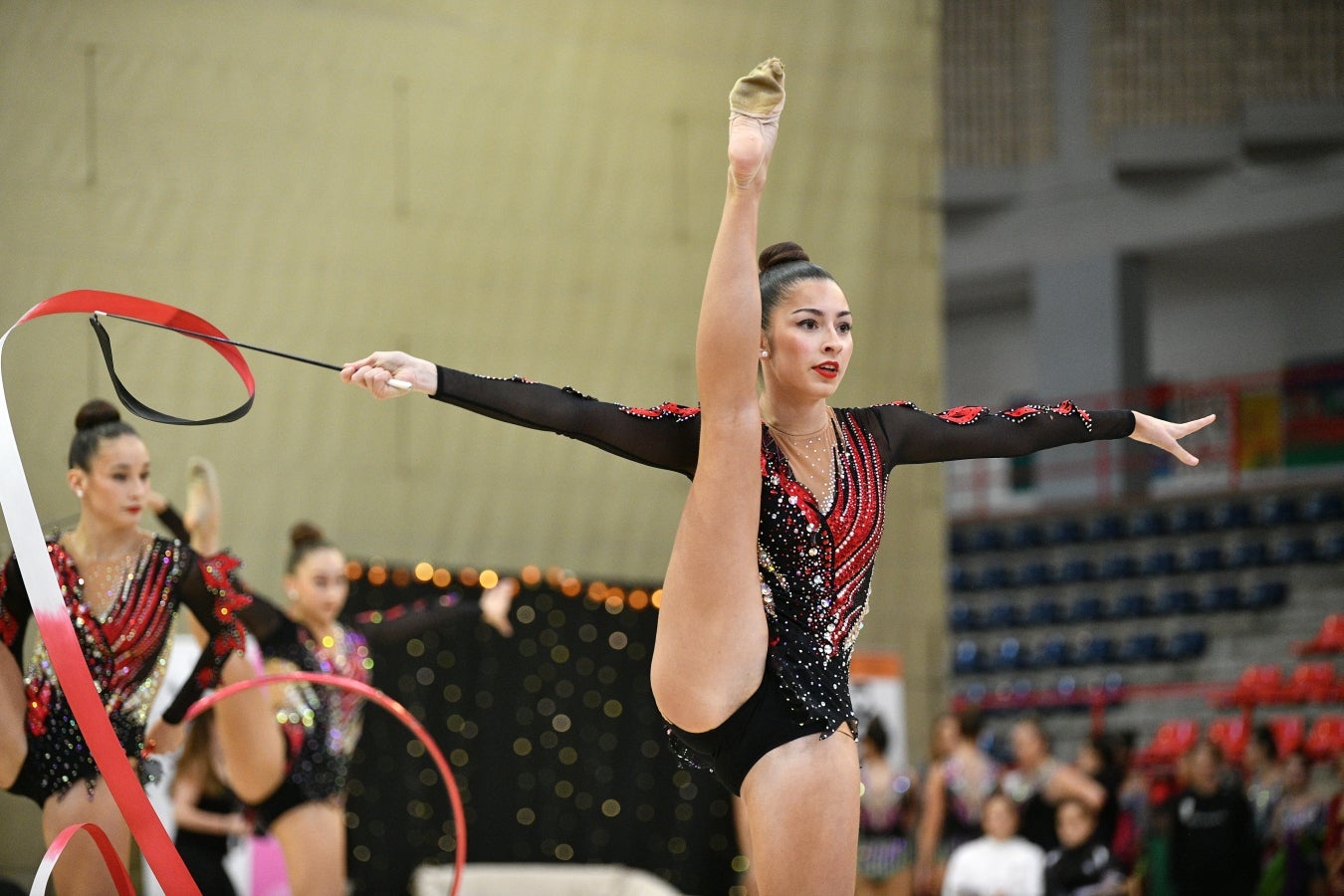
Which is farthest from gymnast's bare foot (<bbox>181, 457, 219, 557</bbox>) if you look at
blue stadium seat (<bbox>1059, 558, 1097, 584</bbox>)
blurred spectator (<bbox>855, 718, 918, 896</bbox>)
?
blue stadium seat (<bbox>1059, 558, 1097, 584</bbox>)

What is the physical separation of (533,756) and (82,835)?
16.1 ft

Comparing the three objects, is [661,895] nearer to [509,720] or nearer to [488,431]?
[509,720]

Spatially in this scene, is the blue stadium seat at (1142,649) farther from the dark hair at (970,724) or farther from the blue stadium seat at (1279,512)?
the dark hair at (970,724)

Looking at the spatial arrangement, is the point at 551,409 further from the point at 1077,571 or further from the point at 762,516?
the point at 1077,571

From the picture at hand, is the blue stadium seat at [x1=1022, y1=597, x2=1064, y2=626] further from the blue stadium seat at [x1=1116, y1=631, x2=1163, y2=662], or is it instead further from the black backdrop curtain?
the black backdrop curtain

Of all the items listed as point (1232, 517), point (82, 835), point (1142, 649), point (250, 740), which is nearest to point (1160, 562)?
point (1232, 517)

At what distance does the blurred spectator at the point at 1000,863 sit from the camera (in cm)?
727

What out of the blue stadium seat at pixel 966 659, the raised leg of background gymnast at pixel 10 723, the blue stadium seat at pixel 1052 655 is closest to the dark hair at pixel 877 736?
the raised leg of background gymnast at pixel 10 723

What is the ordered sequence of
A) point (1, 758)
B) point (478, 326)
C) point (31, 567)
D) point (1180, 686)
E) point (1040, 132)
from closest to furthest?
point (31, 567), point (1, 758), point (478, 326), point (1180, 686), point (1040, 132)

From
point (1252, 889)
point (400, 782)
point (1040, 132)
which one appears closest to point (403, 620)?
point (400, 782)

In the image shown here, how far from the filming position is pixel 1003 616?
15312mm

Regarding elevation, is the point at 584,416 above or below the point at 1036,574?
above

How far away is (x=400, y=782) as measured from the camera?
808cm

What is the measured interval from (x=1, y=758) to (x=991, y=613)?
1270 cm
